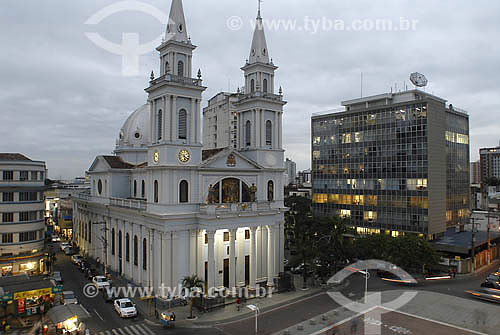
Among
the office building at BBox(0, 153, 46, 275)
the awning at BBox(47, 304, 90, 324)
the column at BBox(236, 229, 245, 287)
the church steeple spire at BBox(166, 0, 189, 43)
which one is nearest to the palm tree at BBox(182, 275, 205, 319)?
the column at BBox(236, 229, 245, 287)

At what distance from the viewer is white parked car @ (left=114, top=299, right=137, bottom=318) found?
3498 centimetres

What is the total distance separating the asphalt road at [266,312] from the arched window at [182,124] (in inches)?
785

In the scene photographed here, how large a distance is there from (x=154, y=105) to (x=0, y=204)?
26.8m

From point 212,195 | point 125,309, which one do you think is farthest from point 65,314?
point 212,195

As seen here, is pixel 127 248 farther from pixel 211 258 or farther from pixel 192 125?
pixel 192 125

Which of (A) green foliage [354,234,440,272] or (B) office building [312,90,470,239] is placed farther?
(B) office building [312,90,470,239]

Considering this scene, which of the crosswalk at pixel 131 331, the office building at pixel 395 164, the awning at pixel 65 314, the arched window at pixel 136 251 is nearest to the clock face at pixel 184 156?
the arched window at pixel 136 251

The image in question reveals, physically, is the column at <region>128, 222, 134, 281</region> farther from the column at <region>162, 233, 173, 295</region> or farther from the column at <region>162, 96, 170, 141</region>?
the column at <region>162, 96, 170, 141</region>

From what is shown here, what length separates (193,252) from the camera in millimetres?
40562

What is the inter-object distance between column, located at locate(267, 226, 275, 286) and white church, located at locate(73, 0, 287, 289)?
0.12 metres

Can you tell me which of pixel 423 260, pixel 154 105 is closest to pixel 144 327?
pixel 154 105

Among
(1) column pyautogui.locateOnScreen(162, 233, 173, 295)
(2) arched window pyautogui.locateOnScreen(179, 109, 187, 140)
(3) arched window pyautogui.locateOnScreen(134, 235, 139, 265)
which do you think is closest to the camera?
(1) column pyautogui.locateOnScreen(162, 233, 173, 295)

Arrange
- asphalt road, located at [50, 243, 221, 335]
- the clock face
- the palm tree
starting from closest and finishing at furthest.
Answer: asphalt road, located at [50, 243, 221, 335] → the palm tree → the clock face

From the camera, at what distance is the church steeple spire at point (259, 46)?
159ft
